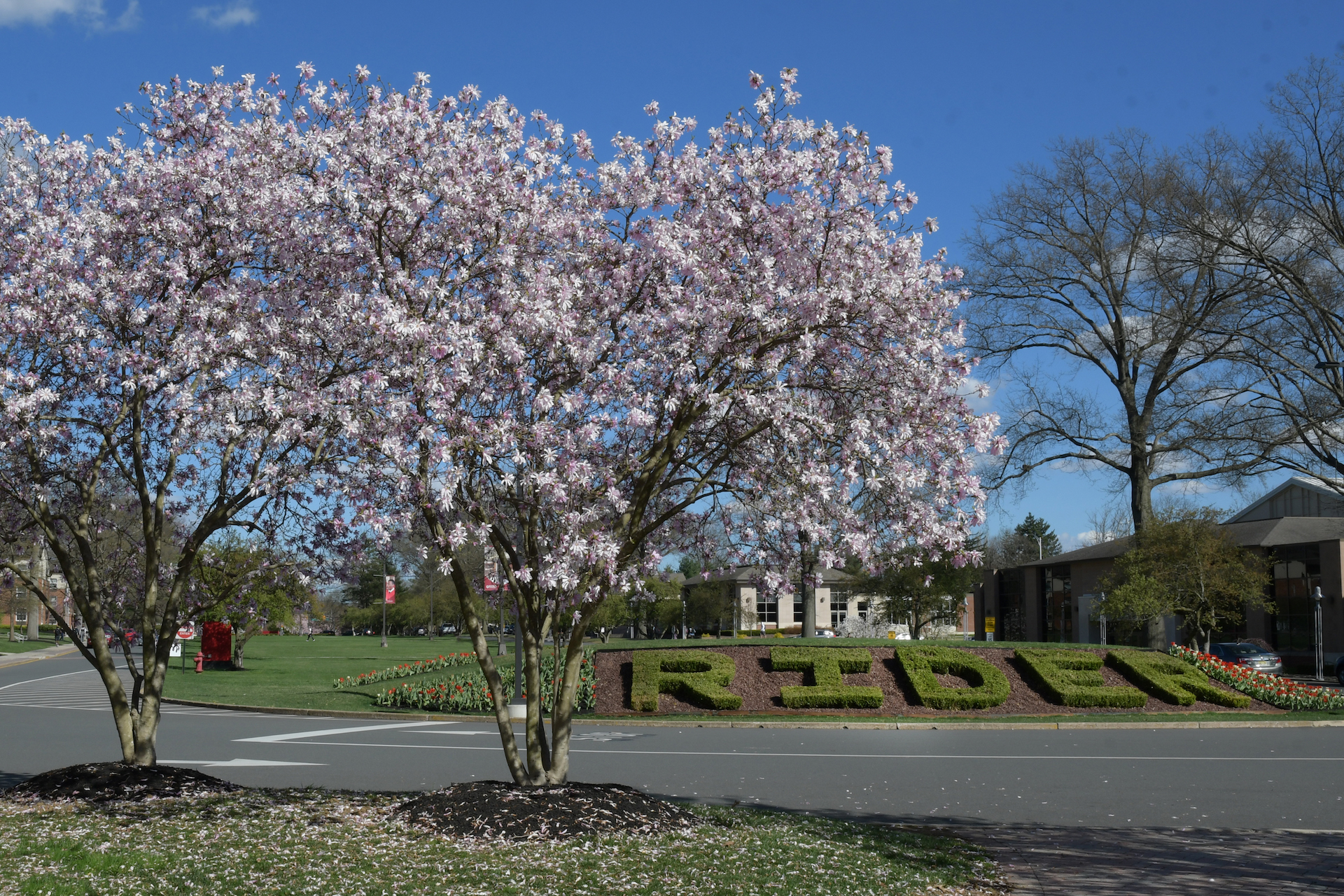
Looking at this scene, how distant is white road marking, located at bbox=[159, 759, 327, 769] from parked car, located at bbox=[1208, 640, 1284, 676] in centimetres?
2804

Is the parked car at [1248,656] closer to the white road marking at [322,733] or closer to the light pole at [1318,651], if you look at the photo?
the light pole at [1318,651]

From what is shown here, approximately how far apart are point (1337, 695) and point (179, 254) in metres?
26.5

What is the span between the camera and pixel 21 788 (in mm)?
9648

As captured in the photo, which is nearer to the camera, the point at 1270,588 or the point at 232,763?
the point at 232,763

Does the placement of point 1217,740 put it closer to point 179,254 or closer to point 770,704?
point 770,704

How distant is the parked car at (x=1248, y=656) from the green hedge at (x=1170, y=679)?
28.9ft

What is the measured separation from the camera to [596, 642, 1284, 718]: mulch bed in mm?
21656

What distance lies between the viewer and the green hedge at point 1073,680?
72.8ft

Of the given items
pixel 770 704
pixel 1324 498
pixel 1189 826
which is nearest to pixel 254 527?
pixel 1189 826

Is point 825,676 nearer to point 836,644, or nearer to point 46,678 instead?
point 836,644

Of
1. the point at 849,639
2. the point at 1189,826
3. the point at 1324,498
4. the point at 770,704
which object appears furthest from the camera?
the point at 1324,498

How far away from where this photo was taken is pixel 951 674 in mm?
23734

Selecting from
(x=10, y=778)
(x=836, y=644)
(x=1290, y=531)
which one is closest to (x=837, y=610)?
(x=1290, y=531)

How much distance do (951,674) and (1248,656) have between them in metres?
15.5
